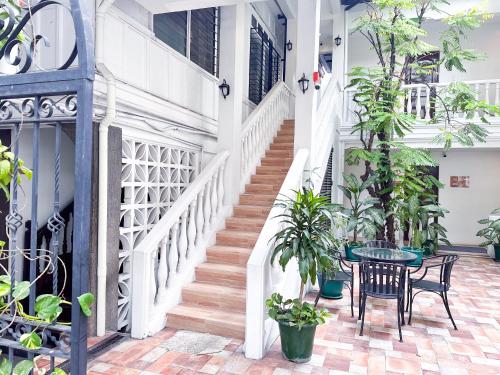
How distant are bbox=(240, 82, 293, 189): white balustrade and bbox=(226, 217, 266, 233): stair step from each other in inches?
31.6

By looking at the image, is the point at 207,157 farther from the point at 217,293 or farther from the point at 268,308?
the point at 268,308

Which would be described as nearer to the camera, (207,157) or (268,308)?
(268,308)

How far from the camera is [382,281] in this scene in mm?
4129

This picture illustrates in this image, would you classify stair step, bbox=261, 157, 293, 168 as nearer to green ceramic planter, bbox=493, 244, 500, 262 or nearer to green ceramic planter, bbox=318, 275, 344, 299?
green ceramic planter, bbox=318, 275, 344, 299

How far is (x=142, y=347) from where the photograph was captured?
11.9 ft

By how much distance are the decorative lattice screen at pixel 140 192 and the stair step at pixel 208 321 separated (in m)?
0.53

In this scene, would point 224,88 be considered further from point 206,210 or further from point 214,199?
point 206,210

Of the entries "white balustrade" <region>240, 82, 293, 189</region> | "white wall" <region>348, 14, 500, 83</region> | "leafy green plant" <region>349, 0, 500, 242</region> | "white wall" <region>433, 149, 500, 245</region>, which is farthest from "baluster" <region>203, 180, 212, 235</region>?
"white wall" <region>348, 14, 500, 83</region>

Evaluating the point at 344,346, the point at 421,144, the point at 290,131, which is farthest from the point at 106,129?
the point at 421,144

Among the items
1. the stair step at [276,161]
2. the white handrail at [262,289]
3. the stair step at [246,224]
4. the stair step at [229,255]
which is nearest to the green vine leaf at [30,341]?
the white handrail at [262,289]

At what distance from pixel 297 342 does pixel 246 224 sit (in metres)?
2.26

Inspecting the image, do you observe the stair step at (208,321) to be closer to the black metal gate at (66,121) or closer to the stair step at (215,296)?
the stair step at (215,296)

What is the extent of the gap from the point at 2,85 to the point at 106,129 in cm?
213

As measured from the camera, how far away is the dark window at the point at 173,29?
507cm
